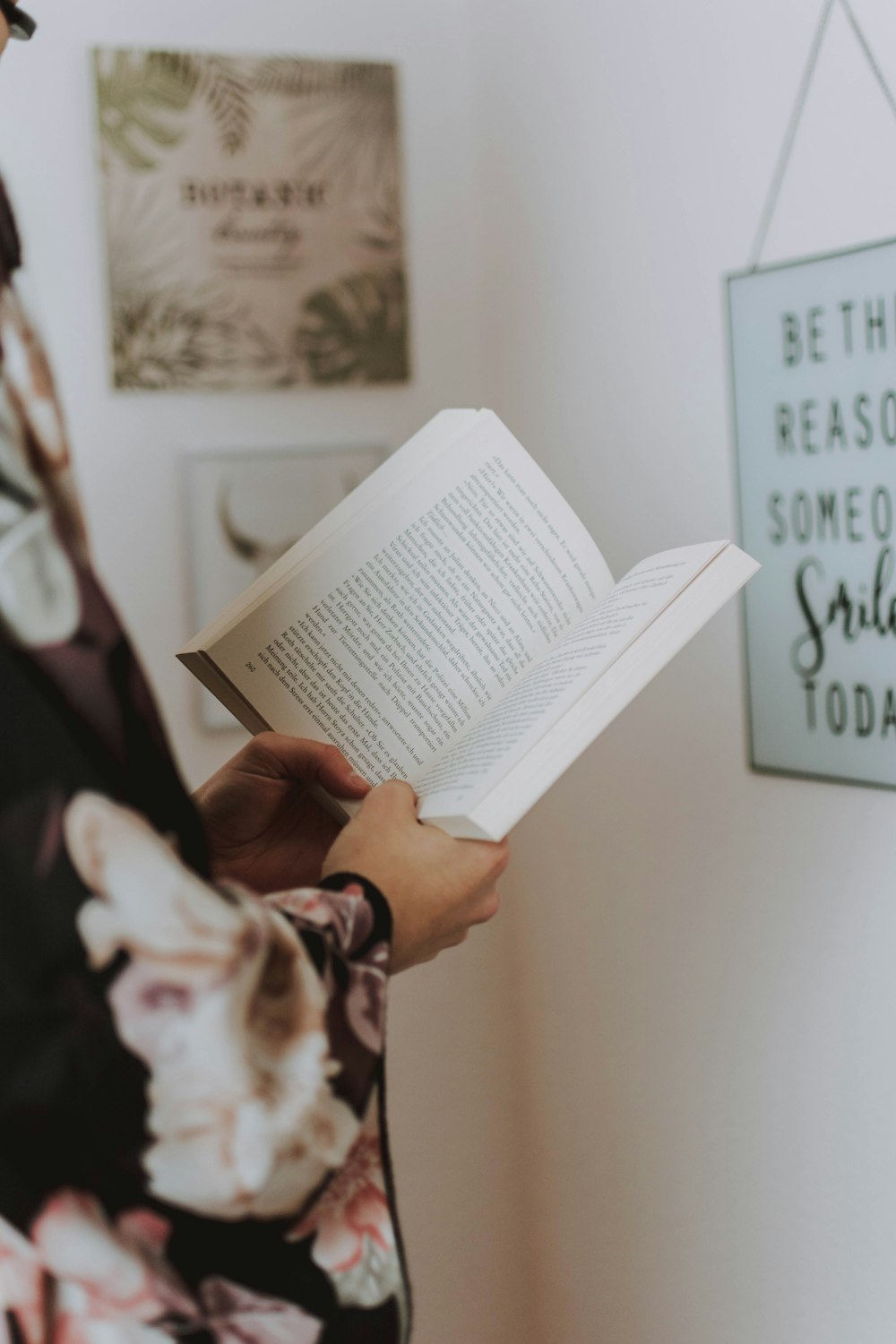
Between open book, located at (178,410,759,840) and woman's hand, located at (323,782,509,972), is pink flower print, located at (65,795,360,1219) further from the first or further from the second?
open book, located at (178,410,759,840)

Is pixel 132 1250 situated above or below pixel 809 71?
below

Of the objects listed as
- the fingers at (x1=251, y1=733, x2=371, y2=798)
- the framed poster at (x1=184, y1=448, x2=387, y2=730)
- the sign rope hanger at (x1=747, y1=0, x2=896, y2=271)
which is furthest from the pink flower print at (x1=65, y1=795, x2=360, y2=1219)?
the framed poster at (x1=184, y1=448, x2=387, y2=730)

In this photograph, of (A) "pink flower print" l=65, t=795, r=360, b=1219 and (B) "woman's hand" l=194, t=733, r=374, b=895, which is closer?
(A) "pink flower print" l=65, t=795, r=360, b=1219

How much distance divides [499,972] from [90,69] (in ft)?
3.66

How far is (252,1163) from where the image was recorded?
46cm

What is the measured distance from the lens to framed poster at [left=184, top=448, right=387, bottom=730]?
4.83 feet

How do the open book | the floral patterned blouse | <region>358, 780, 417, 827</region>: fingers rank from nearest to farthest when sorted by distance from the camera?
the floral patterned blouse < <region>358, 780, 417, 827</region>: fingers < the open book

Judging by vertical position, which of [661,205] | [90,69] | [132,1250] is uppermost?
[90,69]

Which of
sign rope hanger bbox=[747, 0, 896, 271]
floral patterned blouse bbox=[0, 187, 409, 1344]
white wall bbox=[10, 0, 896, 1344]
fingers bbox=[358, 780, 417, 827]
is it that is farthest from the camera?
white wall bbox=[10, 0, 896, 1344]

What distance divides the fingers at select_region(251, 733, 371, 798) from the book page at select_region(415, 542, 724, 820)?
0.14 ft

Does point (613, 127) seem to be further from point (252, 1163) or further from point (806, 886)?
point (252, 1163)

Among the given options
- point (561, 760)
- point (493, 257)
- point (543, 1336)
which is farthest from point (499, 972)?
point (561, 760)

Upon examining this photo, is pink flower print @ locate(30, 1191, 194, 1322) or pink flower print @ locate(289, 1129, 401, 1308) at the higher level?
pink flower print @ locate(30, 1191, 194, 1322)

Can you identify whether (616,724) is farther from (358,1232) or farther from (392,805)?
(358,1232)
